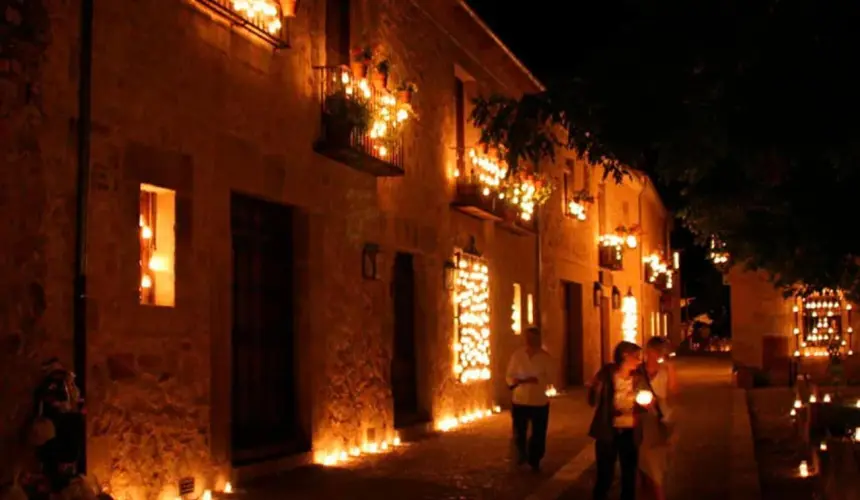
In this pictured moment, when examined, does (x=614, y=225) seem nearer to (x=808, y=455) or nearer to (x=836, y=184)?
(x=808, y=455)

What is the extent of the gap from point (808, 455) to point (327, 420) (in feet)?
20.7

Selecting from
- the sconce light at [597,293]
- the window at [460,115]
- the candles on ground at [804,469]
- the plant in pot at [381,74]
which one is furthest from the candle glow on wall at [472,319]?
the sconce light at [597,293]

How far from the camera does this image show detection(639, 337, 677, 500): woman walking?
962 cm

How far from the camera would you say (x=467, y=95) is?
66.3ft

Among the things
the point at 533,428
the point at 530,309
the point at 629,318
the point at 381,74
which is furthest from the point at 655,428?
the point at 629,318

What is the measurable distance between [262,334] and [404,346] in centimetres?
473

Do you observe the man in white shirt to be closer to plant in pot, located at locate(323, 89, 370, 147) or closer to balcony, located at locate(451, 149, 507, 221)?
plant in pot, located at locate(323, 89, 370, 147)

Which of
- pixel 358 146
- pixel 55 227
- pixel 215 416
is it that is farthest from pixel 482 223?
pixel 55 227

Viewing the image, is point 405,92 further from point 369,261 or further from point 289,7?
point 289,7

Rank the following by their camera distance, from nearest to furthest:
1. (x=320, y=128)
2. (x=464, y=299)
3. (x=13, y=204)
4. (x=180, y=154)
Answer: (x=13, y=204)
(x=180, y=154)
(x=320, y=128)
(x=464, y=299)

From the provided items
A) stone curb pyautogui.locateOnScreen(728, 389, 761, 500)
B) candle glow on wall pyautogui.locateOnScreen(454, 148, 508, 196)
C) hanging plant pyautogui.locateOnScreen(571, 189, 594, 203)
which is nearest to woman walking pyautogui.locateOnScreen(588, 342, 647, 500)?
stone curb pyautogui.locateOnScreen(728, 389, 761, 500)

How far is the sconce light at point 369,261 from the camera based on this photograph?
1451 centimetres

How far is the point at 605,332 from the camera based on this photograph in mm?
31188

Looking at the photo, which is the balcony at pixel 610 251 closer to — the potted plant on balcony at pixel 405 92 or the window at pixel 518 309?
the window at pixel 518 309
